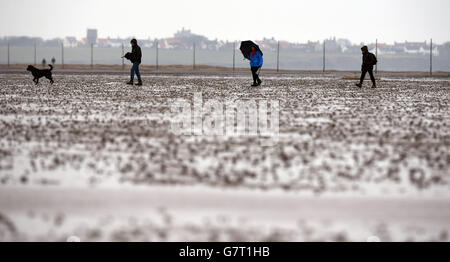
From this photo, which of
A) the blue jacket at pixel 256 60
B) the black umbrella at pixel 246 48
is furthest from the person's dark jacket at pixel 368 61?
the black umbrella at pixel 246 48

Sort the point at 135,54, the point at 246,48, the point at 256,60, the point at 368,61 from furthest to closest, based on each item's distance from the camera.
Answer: the point at 246,48 → the point at 135,54 → the point at 256,60 → the point at 368,61

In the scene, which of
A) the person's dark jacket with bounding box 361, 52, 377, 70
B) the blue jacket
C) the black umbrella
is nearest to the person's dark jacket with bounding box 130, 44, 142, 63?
the black umbrella

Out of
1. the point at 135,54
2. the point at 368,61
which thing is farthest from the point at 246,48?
the point at 368,61

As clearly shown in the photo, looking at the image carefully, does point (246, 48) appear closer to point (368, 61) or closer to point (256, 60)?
point (256, 60)

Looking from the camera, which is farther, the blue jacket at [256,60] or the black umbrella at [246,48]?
the black umbrella at [246,48]

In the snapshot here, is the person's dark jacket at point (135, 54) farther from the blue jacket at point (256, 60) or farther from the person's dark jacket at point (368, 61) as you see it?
the person's dark jacket at point (368, 61)

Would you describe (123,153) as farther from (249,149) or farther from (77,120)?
(77,120)

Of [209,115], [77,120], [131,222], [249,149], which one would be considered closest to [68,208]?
[131,222]

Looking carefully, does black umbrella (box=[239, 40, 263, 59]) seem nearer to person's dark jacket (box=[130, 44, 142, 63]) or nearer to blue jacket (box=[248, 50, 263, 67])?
blue jacket (box=[248, 50, 263, 67])

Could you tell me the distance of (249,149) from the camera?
24.3 feet

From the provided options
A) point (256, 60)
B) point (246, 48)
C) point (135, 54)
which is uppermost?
point (246, 48)

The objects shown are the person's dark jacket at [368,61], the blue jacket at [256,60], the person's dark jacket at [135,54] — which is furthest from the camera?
the person's dark jacket at [135,54]

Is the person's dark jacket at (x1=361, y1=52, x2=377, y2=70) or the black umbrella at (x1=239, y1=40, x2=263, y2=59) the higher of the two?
the black umbrella at (x1=239, y1=40, x2=263, y2=59)
